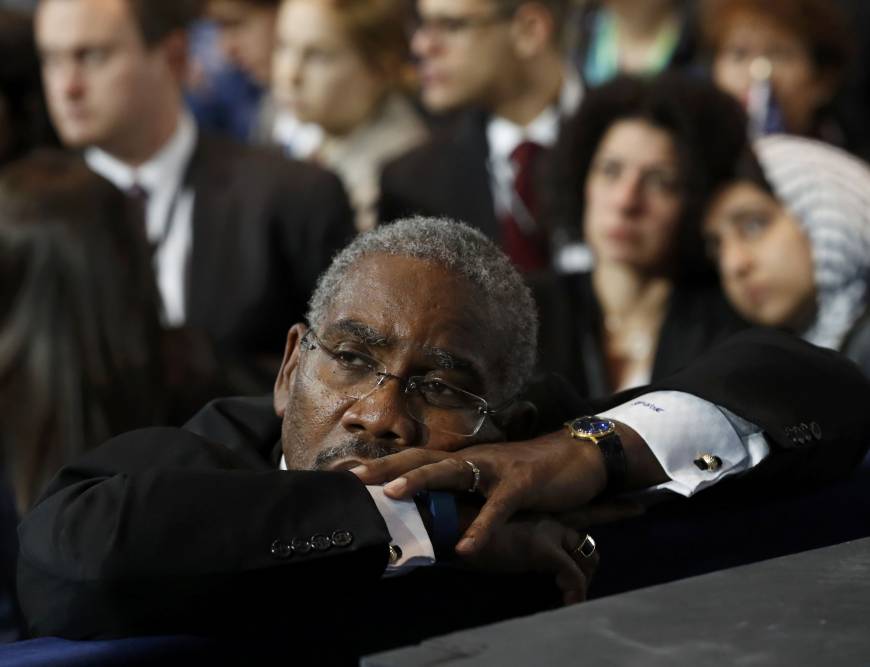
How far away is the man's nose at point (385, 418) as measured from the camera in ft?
7.20

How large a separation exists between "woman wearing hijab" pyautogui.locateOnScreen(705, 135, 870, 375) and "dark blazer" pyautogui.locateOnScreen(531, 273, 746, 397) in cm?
8

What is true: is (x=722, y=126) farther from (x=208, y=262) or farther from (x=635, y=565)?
(x=635, y=565)

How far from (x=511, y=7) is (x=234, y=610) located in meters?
4.30

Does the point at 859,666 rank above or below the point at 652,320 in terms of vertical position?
above

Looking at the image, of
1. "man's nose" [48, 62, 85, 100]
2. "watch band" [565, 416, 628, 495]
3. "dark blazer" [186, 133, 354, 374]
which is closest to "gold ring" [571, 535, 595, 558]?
"watch band" [565, 416, 628, 495]

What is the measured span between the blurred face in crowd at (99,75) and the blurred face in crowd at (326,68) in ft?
2.80

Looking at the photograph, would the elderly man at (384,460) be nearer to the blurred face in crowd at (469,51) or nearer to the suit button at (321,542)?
the suit button at (321,542)

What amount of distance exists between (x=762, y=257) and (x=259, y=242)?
1.59 metres

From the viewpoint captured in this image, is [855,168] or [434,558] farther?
[855,168]

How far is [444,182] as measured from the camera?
17.9 feet

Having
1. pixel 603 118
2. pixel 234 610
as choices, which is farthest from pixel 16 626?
pixel 603 118

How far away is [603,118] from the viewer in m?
4.54

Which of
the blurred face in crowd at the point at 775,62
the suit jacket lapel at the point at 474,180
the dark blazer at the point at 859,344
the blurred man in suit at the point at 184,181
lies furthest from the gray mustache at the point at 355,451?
the blurred face in crowd at the point at 775,62

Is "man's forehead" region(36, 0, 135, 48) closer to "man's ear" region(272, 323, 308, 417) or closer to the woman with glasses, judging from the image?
the woman with glasses
